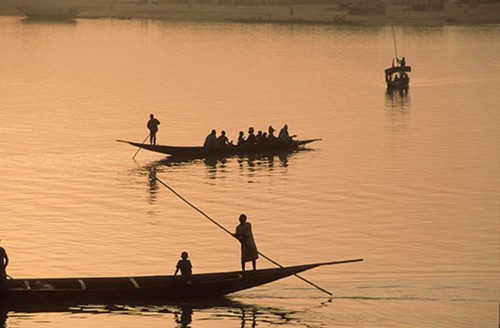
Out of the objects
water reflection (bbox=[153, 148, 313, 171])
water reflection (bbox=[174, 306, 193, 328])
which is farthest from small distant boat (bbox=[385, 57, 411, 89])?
water reflection (bbox=[174, 306, 193, 328])

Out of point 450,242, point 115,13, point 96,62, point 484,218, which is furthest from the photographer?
point 115,13

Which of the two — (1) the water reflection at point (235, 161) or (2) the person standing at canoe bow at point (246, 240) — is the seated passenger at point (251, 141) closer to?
(1) the water reflection at point (235, 161)

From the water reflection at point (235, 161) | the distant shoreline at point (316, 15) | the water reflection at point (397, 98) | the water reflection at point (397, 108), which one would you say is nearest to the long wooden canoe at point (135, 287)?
the water reflection at point (235, 161)

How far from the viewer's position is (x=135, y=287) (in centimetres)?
3089

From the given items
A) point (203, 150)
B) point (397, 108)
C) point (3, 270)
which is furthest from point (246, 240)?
point (397, 108)

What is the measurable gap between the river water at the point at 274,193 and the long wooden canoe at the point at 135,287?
284mm

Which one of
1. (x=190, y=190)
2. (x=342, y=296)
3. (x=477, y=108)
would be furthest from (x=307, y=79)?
(x=342, y=296)

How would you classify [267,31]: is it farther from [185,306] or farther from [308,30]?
[185,306]

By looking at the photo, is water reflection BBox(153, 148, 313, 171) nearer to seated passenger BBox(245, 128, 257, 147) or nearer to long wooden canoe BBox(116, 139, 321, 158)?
long wooden canoe BBox(116, 139, 321, 158)

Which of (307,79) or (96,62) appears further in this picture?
(96,62)

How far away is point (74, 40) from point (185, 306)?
119 m

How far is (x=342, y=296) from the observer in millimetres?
32781

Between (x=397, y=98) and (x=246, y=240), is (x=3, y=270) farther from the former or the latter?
(x=397, y=98)

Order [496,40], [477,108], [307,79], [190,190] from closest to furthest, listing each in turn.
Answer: [190,190]
[477,108]
[307,79]
[496,40]
